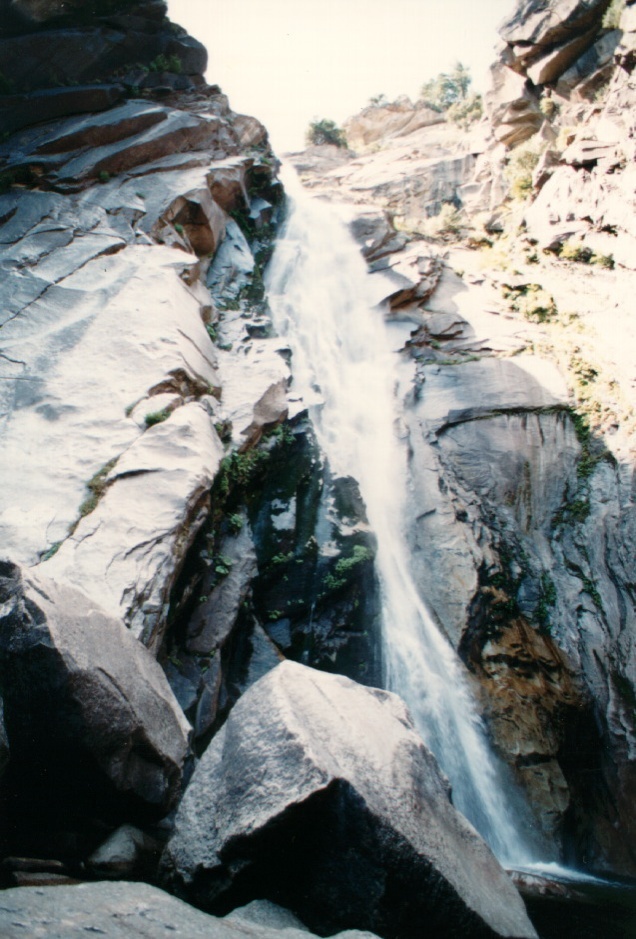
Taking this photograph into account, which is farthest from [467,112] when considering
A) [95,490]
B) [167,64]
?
[95,490]

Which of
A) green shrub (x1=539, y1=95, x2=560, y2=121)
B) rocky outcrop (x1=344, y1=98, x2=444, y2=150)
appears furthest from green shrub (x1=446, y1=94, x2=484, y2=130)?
green shrub (x1=539, y1=95, x2=560, y2=121)

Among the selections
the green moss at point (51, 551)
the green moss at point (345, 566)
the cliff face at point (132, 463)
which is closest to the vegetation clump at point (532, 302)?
the cliff face at point (132, 463)

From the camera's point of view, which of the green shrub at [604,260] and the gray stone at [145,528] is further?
the green shrub at [604,260]

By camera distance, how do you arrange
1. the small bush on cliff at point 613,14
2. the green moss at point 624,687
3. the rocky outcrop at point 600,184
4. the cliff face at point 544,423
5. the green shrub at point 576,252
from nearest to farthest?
the green moss at point 624,687 < the cliff face at point 544,423 < the rocky outcrop at point 600,184 < the green shrub at point 576,252 < the small bush on cliff at point 613,14

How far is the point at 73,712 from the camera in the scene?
3107 mm

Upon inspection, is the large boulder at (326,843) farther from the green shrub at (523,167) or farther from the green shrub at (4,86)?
the green shrub at (4,86)

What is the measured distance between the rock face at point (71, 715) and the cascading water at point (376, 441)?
18.2ft

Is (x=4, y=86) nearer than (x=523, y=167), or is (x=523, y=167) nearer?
(x=4, y=86)

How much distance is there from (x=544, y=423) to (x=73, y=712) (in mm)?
10650

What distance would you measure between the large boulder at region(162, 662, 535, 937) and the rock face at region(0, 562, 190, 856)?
47 centimetres

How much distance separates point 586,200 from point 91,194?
13444 millimetres

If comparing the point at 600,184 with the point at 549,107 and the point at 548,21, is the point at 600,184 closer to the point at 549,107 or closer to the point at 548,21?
the point at 549,107

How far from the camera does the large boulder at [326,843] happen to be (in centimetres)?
283

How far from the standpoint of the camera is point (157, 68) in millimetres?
17906
